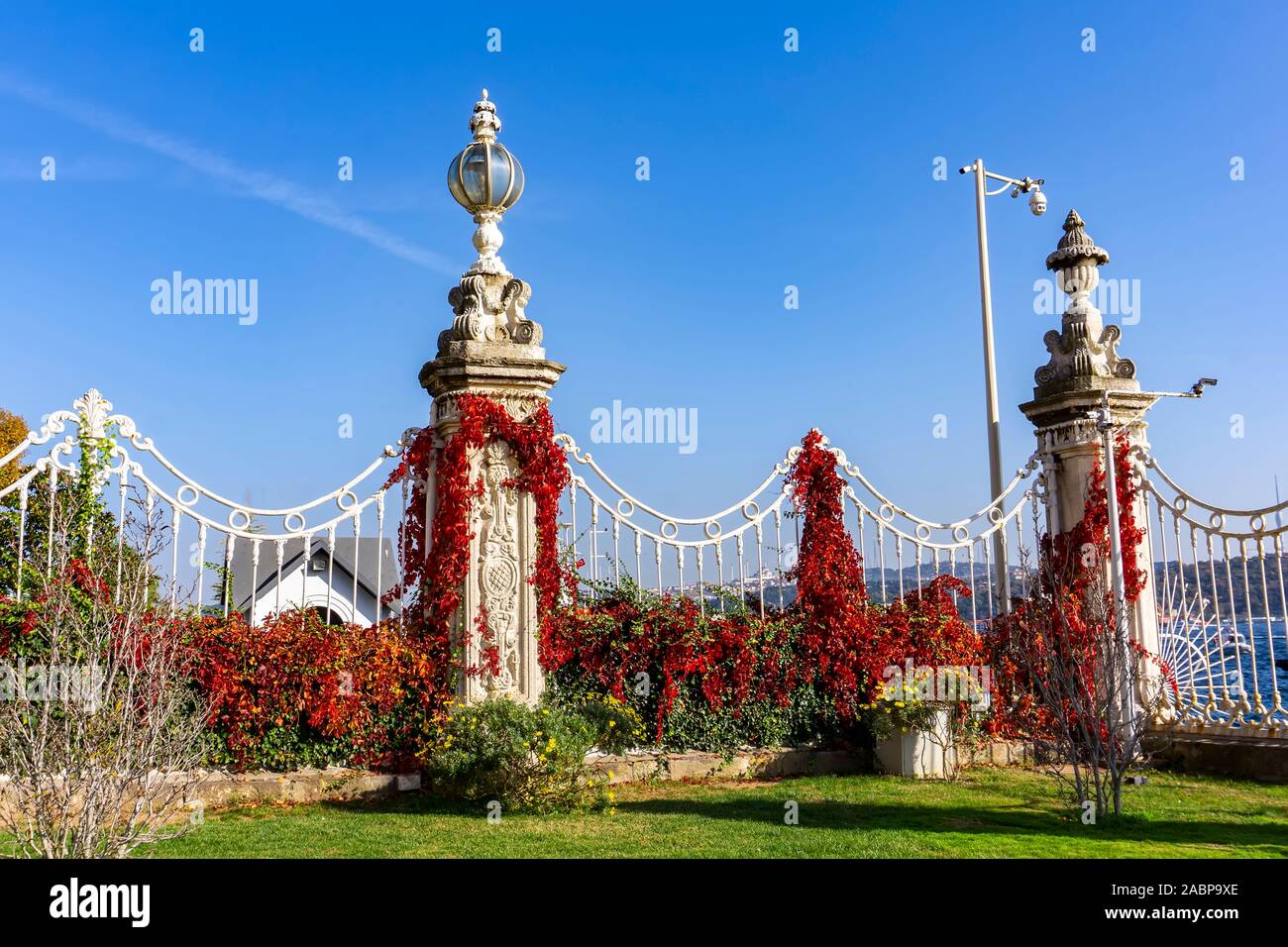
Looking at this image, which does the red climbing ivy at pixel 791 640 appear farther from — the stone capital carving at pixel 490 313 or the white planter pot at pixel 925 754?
the stone capital carving at pixel 490 313

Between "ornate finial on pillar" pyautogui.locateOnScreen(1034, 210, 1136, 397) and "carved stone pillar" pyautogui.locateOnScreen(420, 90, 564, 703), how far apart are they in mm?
5314

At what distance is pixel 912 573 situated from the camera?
412 inches

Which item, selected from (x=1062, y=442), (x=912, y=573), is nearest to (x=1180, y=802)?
(x=912, y=573)

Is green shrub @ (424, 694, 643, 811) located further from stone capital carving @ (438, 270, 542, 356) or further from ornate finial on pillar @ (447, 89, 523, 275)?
ornate finial on pillar @ (447, 89, 523, 275)

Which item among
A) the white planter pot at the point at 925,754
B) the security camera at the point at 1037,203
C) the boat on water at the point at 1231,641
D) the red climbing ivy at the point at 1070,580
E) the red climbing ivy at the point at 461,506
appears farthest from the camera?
the security camera at the point at 1037,203

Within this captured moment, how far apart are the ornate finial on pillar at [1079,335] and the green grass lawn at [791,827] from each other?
4.05m

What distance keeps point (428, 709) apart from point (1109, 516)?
6.56m

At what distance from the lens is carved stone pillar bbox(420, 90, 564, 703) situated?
8.23 metres

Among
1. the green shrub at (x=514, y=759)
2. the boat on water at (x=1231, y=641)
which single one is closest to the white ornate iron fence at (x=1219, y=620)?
the boat on water at (x=1231, y=641)

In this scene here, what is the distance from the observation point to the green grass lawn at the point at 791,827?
610 centimetres

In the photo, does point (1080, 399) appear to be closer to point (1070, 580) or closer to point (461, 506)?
point (1070, 580)

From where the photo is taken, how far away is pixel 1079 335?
34.9 feet
